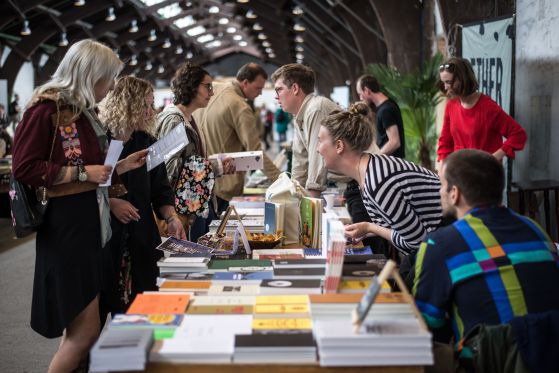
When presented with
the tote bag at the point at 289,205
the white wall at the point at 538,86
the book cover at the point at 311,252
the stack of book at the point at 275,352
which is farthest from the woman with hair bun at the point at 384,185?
the white wall at the point at 538,86

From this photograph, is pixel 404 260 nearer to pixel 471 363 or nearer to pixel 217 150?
pixel 471 363

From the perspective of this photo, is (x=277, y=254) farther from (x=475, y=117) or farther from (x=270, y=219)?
(x=475, y=117)

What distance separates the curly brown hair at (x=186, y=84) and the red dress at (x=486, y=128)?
73.9 inches

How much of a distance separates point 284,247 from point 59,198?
111 cm

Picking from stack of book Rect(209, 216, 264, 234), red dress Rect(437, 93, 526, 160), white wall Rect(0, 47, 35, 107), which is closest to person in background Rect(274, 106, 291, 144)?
white wall Rect(0, 47, 35, 107)

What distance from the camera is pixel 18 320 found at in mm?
4617

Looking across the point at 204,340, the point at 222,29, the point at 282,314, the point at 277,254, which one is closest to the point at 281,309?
the point at 282,314

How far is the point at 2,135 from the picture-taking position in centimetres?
936

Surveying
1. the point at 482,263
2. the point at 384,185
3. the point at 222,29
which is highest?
the point at 222,29

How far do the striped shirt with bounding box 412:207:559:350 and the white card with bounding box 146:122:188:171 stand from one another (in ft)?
4.41

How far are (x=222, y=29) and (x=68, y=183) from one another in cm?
3039

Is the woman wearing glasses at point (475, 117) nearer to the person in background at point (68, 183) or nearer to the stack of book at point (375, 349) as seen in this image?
the person in background at point (68, 183)

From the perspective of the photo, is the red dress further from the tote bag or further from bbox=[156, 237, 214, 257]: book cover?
bbox=[156, 237, 214, 257]: book cover

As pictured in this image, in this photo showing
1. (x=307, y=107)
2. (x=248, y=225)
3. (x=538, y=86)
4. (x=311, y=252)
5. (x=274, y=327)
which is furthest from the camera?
(x=538, y=86)
